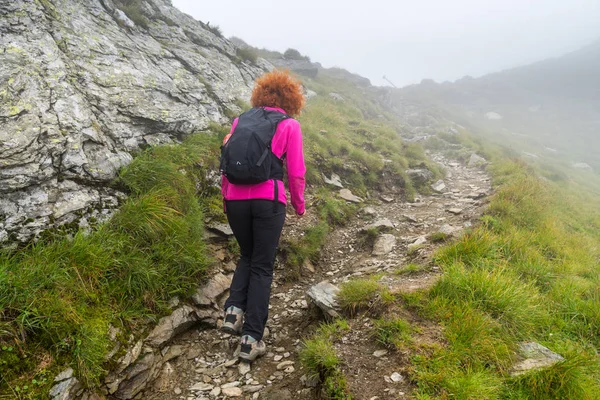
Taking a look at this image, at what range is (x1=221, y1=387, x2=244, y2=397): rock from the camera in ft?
11.6

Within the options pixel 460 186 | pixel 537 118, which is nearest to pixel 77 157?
pixel 460 186

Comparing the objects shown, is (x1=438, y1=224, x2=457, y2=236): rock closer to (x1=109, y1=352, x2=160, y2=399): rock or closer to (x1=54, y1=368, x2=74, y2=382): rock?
(x1=109, y1=352, x2=160, y2=399): rock

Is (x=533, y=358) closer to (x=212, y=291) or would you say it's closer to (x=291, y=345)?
(x=291, y=345)

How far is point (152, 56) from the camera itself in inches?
371

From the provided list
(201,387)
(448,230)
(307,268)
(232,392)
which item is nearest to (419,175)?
(448,230)

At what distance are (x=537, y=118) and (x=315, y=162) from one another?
64.1 meters

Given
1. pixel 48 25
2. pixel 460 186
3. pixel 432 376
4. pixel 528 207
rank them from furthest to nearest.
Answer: pixel 460 186 → pixel 528 207 → pixel 48 25 → pixel 432 376

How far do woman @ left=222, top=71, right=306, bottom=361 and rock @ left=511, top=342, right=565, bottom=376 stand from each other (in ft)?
9.22

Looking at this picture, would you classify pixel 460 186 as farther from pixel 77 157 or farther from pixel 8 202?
pixel 8 202

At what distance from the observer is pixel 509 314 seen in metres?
3.84

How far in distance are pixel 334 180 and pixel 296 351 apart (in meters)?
6.38

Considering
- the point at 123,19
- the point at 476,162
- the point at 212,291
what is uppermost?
the point at 123,19

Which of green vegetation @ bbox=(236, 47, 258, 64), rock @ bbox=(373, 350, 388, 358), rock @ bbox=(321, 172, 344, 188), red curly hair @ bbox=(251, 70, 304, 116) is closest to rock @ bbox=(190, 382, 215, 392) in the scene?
rock @ bbox=(373, 350, 388, 358)

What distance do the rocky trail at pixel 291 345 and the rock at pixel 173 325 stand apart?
1 cm
